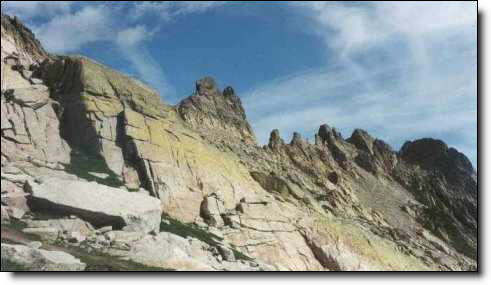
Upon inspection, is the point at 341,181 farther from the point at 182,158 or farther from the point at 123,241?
the point at 123,241

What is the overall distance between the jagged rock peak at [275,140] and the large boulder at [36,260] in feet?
181

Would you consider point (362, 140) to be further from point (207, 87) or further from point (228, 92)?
point (207, 87)

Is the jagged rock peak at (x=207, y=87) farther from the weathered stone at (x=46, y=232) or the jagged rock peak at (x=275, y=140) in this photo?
the weathered stone at (x=46, y=232)

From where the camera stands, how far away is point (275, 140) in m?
80.6

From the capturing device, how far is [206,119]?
230ft

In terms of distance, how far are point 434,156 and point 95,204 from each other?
96.3 metres

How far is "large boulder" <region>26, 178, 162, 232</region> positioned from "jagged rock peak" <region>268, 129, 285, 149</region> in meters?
47.1

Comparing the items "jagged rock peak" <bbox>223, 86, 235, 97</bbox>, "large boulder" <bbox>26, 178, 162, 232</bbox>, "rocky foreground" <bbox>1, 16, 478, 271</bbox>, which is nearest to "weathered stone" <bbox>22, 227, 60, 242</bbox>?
"rocky foreground" <bbox>1, 16, 478, 271</bbox>

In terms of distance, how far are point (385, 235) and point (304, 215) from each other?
16403 millimetres

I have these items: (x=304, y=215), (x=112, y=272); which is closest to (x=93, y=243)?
(x=112, y=272)

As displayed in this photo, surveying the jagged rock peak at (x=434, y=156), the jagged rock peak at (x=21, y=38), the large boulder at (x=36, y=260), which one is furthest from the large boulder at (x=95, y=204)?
the jagged rock peak at (x=434, y=156)

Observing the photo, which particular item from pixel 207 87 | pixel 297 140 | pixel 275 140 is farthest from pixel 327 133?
pixel 207 87

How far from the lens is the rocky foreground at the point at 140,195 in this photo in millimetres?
28812

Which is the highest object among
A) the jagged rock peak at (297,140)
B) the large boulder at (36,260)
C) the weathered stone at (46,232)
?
the jagged rock peak at (297,140)
